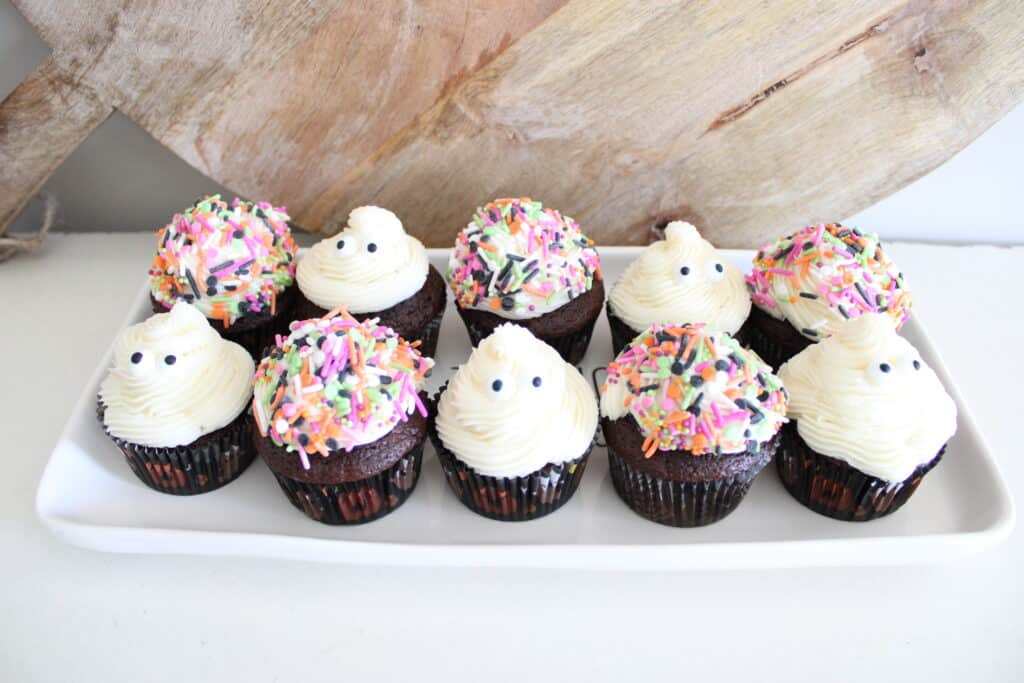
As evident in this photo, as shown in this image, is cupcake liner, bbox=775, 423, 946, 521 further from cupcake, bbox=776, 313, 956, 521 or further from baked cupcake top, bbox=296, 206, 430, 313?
baked cupcake top, bbox=296, 206, 430, 313

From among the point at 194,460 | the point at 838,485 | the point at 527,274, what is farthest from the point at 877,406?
the point at 194,460

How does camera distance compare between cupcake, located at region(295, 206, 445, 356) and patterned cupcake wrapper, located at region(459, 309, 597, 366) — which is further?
patterned cupcake wrapper, located at region(459, 309, 597, 366)

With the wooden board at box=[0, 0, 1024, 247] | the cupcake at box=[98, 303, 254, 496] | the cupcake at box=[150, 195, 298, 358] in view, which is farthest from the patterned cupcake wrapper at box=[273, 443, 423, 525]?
the wooden board at box=[0, 0, 1024, 247]

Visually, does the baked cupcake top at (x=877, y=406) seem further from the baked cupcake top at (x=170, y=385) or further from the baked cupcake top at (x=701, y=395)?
the baked cupcake top at (x=170, y=385)

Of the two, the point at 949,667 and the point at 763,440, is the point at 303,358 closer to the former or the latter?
the point at 763,440

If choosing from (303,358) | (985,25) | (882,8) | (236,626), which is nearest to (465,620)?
(236,626)

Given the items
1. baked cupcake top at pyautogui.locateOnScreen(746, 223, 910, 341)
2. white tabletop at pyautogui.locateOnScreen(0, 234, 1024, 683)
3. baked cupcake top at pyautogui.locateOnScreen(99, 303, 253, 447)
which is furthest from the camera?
baked cupcake top at pyautogui.locateOnScreen(746, 223, 910, 341)

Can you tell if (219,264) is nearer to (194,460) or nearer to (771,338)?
(194,460)
